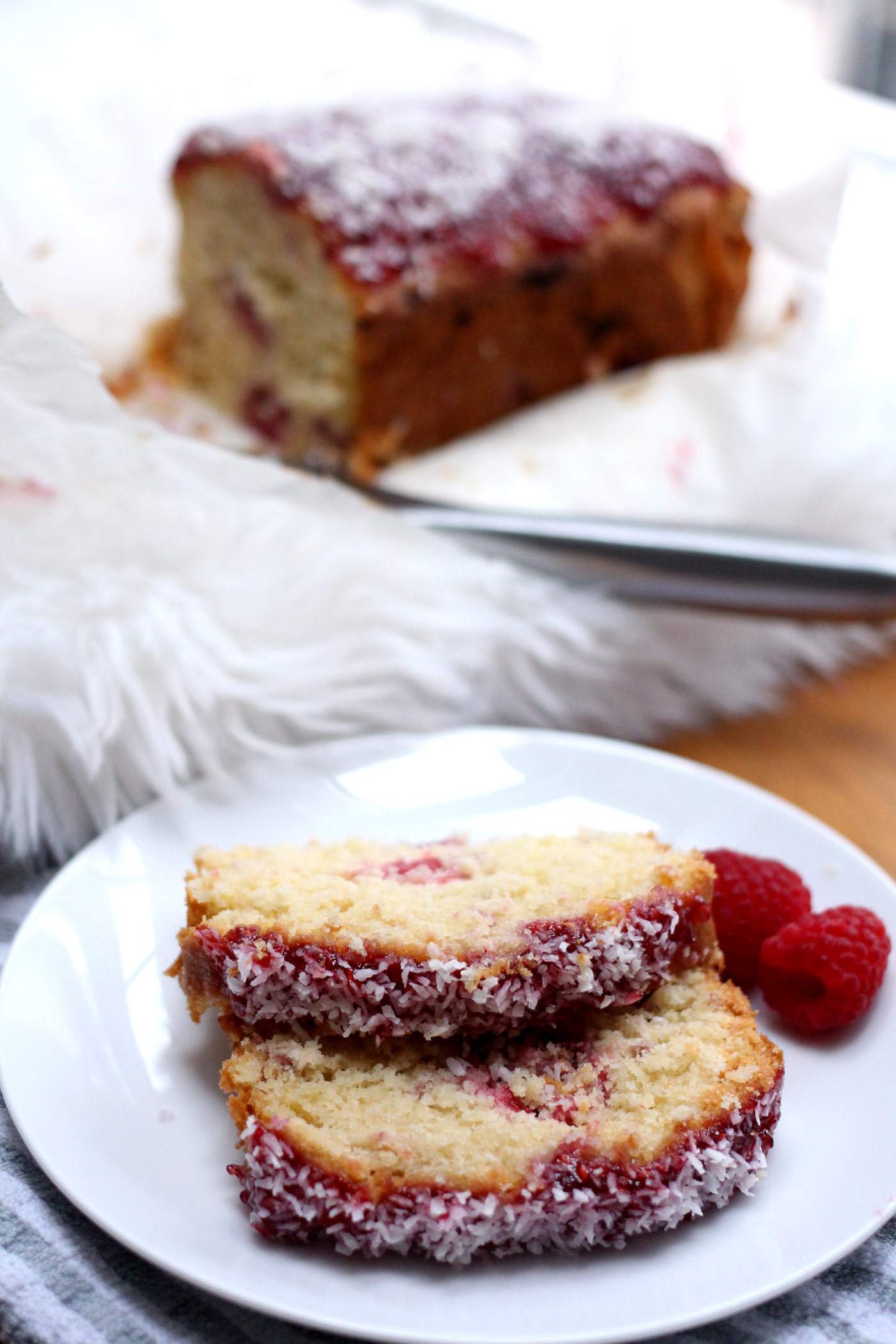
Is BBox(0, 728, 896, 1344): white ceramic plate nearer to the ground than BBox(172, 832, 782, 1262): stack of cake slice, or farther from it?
nearer to the ground

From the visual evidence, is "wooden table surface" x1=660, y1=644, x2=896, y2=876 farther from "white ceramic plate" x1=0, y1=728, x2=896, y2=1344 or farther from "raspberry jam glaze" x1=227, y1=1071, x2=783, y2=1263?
"raspberry jam glaze" x1=227, y1=1071, x2=783, y2=1263

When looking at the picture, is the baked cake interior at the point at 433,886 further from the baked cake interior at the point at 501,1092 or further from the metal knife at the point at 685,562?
the metal knife at the point at 685,562

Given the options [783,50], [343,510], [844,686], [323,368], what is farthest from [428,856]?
[783,50]

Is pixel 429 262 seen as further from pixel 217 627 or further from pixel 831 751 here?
pixel 831 751

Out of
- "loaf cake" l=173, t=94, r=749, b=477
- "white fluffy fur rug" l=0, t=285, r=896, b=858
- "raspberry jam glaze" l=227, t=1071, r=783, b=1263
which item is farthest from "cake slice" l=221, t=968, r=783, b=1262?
"loaf cake" l=173, t=94, r=749, b=477

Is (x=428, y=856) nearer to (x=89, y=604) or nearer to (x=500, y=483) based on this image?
(x=89, y=604)
